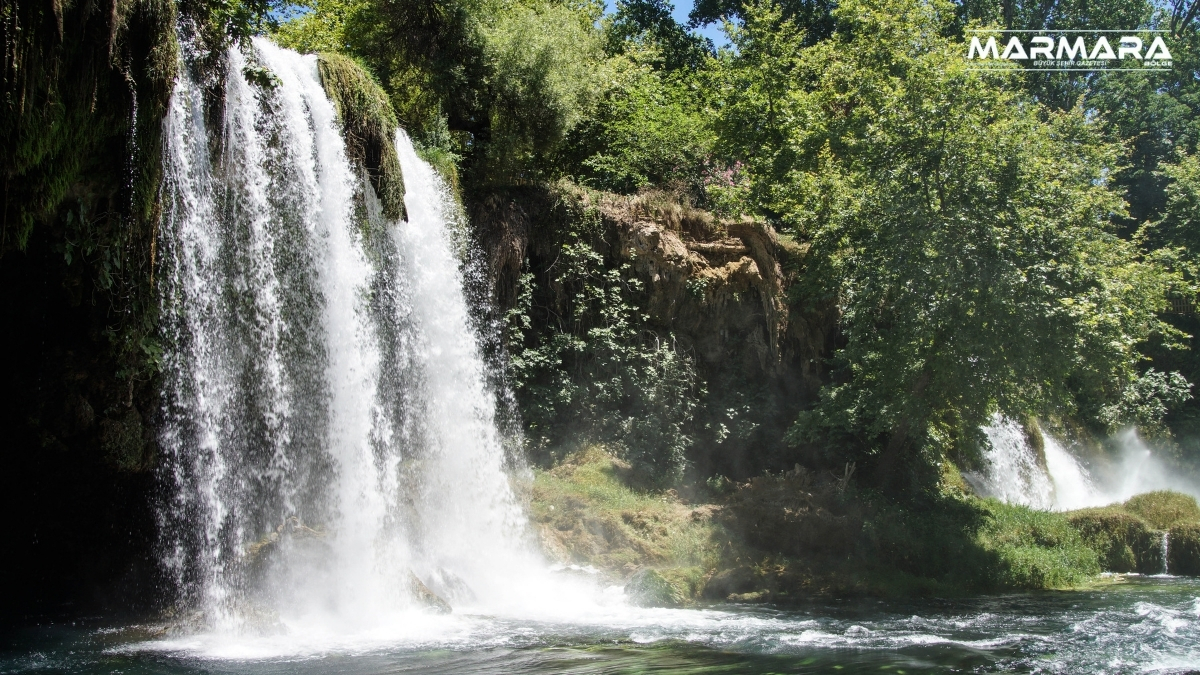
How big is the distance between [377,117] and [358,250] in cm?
219

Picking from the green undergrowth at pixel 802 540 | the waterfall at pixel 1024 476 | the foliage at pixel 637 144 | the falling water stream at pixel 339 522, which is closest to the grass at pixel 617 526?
the green undergrowth at pixel 802 540

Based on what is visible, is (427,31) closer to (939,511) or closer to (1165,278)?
(939,511)

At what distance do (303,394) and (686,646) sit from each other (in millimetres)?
6255

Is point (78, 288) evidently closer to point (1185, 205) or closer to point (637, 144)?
point (637, 144)

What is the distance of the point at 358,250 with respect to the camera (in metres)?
13.1

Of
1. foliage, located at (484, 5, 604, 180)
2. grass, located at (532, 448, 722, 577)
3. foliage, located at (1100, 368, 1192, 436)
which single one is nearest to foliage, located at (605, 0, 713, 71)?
foliage, located at (484, 5, 604, 180)

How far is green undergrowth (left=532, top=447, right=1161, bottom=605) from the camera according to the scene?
13586 mm

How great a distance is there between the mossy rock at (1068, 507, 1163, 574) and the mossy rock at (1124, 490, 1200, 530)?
1.56 ft

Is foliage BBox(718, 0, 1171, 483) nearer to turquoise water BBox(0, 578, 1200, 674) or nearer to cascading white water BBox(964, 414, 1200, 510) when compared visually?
cascading white water BBox(964, 414, 1200, 510)

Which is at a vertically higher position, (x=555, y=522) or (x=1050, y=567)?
(x=555, y=522)

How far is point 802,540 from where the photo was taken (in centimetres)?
1466

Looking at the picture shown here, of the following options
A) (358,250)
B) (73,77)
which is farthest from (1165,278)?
(73,77)

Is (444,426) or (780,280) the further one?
(780,280)

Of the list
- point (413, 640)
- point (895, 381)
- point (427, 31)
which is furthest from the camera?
point (427, 31)
